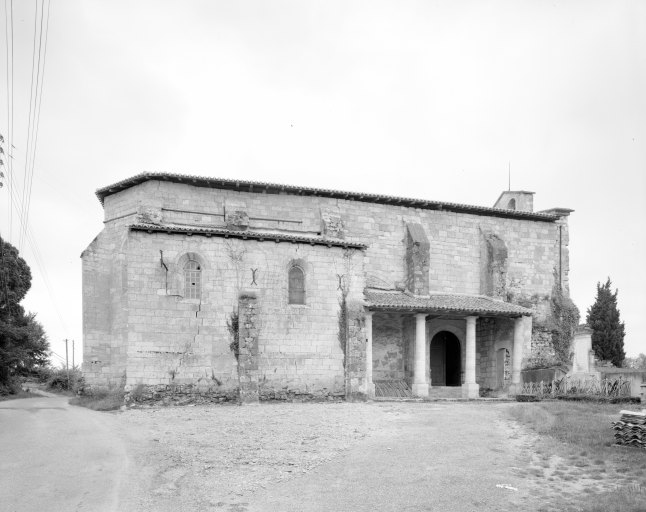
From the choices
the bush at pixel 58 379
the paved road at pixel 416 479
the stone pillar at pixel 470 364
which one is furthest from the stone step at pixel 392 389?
the bush at pixel 58 379

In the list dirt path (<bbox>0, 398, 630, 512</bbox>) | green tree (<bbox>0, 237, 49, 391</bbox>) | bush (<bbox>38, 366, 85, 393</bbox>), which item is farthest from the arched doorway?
bush (<bbox>38, 366, 85, 393</bbox>)

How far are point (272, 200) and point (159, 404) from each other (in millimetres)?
10758

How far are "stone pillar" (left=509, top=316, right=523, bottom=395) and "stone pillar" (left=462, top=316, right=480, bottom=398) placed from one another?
5.71ft

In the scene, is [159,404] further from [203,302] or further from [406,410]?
[406,410]

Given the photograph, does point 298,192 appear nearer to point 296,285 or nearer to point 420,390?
point 296,285

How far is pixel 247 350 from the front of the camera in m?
22.5

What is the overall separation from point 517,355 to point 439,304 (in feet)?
14.8

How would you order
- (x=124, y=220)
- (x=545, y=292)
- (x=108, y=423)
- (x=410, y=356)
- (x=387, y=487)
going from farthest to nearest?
1. (x=545, y=292)
2. (x=410, y=356)
3. (x=124, y=220)
4. (x=108, y=423)
5. (x=387, y=487)

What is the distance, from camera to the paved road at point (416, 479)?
1034 centimetres

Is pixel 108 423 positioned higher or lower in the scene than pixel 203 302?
lower

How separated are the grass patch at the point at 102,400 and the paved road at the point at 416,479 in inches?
400

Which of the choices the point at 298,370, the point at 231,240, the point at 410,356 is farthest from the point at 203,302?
the point at 410,356

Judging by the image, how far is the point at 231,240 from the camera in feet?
77.5

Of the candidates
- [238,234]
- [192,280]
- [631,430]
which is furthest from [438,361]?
[631,430]
